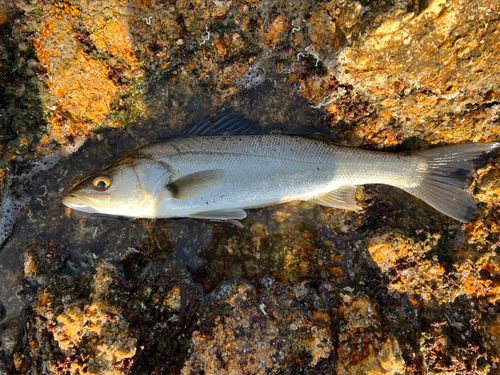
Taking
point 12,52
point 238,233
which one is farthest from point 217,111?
point 12,52

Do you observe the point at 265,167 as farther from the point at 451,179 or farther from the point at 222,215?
the point at 451,179

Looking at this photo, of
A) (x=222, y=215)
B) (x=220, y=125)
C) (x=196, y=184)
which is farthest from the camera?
(x=220, y=125)

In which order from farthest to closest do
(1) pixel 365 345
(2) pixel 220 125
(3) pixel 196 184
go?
(2) pixel 220 125, (3) pixel 196 184, (1) pixel 365 345

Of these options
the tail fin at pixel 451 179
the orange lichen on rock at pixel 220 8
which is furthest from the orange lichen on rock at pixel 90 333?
the tail fin at pixel 451 179

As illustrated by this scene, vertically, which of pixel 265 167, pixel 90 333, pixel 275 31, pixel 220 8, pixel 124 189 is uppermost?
pixel 220 8

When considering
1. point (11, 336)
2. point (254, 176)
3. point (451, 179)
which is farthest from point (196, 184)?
point (451, 179)

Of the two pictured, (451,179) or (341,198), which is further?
(341,198)
